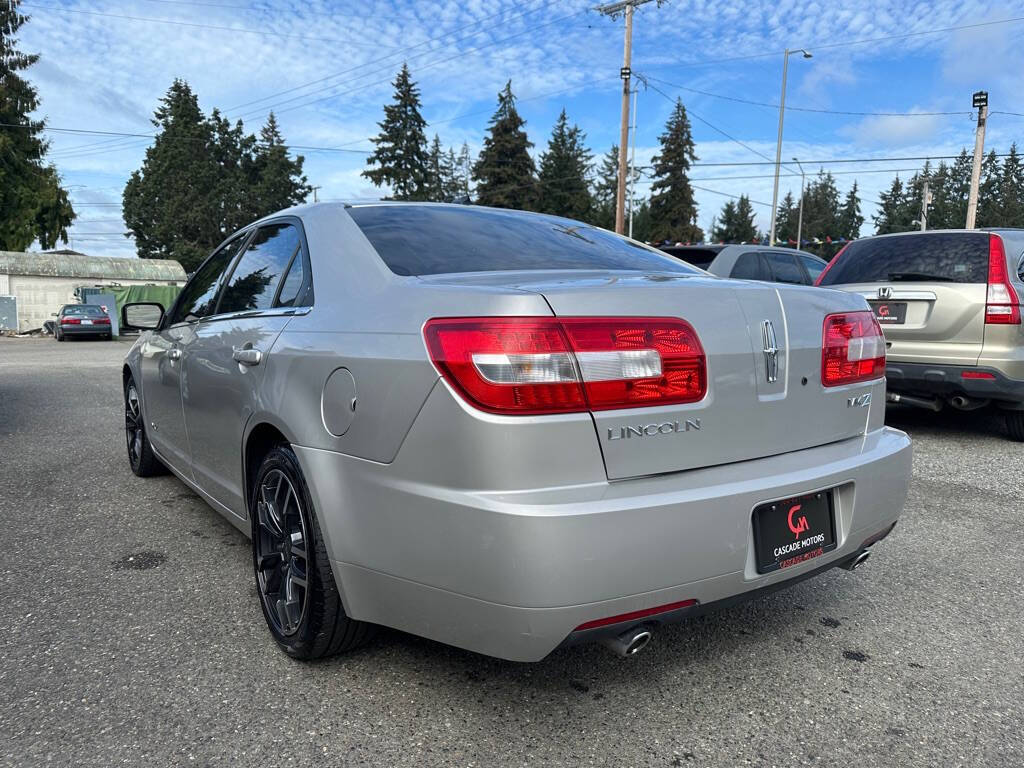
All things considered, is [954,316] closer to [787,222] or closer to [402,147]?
[402,147]

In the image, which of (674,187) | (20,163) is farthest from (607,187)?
(20,163)

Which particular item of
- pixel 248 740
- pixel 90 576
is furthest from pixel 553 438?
pixel 90 576

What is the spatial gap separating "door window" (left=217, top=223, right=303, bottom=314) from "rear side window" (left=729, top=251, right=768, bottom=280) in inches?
279

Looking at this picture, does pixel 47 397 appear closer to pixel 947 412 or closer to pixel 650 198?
pixel 947 412

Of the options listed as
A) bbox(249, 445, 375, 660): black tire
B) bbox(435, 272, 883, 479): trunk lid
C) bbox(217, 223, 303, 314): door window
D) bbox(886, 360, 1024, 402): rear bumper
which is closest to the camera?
bbox(435, 272, 883, 479): trunk lid

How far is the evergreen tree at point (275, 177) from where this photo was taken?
6212 centimetres

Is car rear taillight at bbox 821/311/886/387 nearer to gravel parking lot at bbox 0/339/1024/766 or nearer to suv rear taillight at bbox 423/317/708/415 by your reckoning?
suv rear taillight at bbox 423/317/708/415

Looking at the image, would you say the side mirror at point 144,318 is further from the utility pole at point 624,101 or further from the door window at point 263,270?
the utility pole at point 624,101

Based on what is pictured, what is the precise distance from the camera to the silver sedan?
1803mm

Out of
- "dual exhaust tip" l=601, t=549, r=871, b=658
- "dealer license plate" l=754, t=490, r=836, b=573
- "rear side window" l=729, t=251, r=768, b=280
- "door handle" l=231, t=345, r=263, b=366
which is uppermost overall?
"rear side window" l=729, t=251, r=768, b=280

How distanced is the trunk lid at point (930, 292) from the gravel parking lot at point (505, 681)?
2541 mm

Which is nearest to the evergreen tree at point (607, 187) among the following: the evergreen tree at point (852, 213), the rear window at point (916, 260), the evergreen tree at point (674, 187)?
the evergreen tree at point (674, 187)

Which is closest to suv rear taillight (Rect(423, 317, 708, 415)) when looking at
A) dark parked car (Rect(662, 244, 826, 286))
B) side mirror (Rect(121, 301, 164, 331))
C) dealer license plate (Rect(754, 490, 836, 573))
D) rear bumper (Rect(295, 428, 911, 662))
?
rear bumper (Rect(295, 428, 911, 662))

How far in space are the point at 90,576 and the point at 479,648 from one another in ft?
7.12
